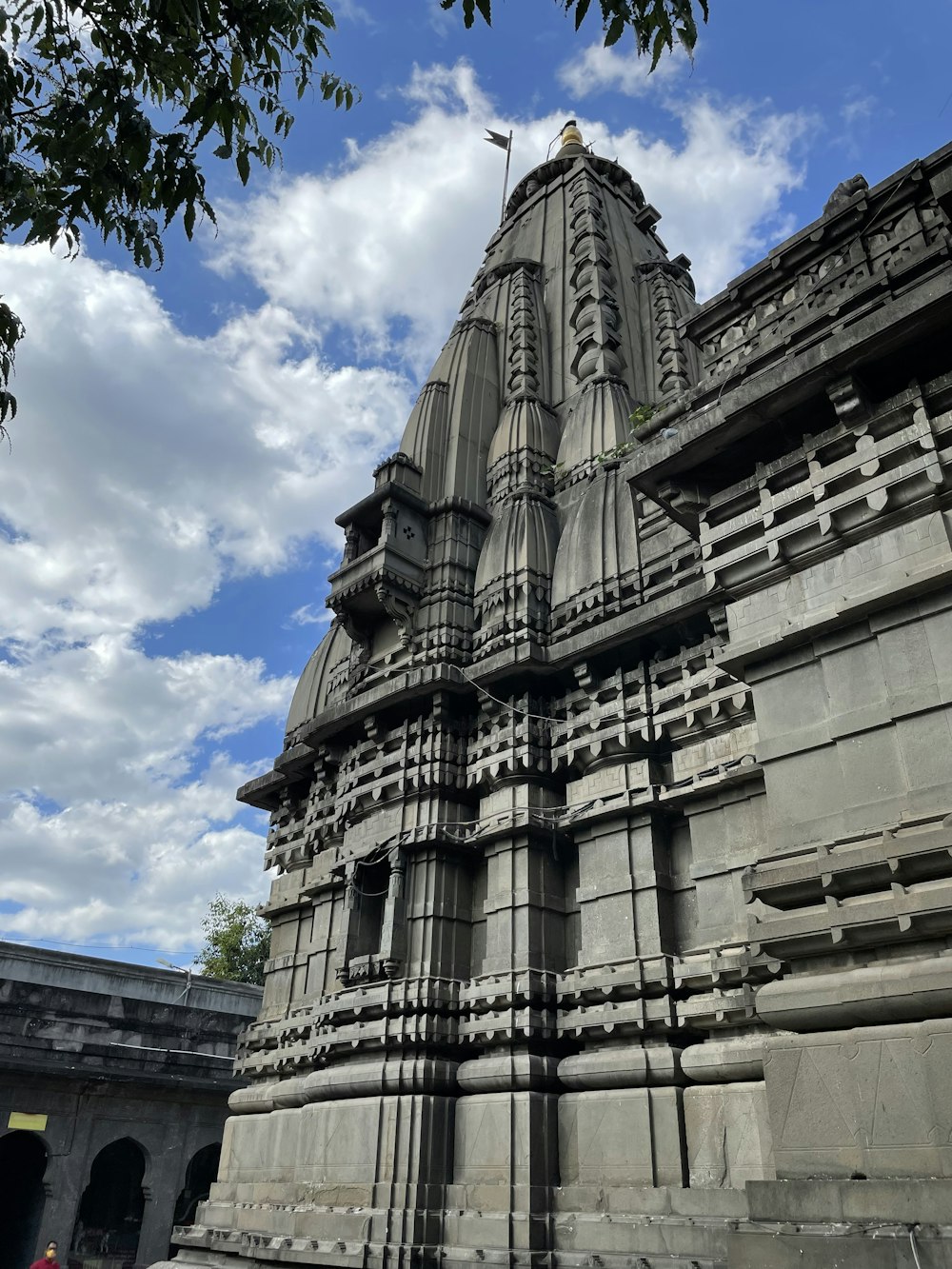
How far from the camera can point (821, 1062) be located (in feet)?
28.0

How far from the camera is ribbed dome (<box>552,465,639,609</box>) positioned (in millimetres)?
17000

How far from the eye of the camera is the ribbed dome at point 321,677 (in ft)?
73.8

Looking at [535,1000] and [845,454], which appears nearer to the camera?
[845,454]

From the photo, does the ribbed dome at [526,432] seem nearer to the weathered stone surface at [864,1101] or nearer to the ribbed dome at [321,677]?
the ribbed dome at [321,677]

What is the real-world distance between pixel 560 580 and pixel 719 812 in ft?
18.9

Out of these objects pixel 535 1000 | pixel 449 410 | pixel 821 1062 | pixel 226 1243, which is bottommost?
pixel 226 1243

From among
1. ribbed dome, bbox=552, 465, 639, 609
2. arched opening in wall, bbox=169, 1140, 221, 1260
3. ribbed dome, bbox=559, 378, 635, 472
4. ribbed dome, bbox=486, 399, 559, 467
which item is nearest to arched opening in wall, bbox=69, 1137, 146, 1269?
arched opening in wall, bbox=169, 1140, 221, 1260

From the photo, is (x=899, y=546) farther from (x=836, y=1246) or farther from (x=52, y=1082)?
(x=52, y=1082)

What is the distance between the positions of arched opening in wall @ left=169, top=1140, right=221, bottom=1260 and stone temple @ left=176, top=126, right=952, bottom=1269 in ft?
36.0

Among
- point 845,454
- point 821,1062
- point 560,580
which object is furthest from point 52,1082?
point 845,454

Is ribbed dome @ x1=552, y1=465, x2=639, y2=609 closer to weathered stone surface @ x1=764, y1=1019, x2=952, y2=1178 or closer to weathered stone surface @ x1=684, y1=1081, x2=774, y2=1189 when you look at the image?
weathered stone surface @ x1=684, y1=1081, x2=774, y2=1189

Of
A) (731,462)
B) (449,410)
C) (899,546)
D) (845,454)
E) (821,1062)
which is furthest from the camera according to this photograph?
(449,410)

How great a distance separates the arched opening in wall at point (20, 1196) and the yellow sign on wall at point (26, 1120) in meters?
0.63

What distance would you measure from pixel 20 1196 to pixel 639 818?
23.7m
